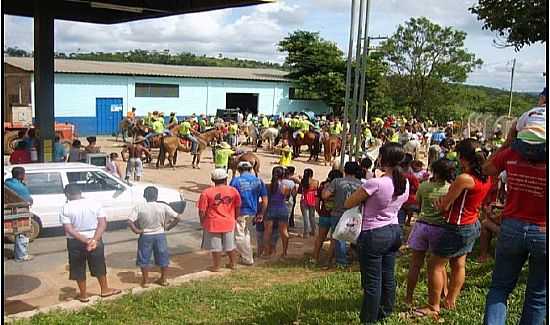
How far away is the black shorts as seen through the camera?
656cm

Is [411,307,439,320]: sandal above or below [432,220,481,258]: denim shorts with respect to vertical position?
below

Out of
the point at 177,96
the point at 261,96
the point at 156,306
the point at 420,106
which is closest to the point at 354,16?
the point at 156,306

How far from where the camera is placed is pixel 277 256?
8.72 m

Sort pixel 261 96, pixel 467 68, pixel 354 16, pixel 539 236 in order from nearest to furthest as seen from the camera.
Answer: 1. pixel 539 236
2. pixel 354 16
3. pixel 261 96
4. pixel 467 68

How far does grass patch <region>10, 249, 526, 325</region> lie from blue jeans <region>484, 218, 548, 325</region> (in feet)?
3.08

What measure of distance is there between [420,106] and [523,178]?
135 feet

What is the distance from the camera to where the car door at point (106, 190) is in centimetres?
997

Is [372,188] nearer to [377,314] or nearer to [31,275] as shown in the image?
[377,314]

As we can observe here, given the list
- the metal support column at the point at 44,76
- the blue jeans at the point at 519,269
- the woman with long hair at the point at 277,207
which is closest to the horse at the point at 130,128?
the metal support column at the point at 44,76

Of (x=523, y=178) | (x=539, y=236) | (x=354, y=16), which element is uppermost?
(x=354, y=16)

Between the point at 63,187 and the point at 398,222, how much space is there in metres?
6.58

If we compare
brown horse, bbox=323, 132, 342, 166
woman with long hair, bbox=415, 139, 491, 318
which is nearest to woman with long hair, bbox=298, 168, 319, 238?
woman with long hair, bbox=415, 139, 491, 318

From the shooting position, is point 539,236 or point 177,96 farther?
point 177,96

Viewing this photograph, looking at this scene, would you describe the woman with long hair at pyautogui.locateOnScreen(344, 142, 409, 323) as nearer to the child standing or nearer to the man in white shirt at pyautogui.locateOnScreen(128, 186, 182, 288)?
the child standing
